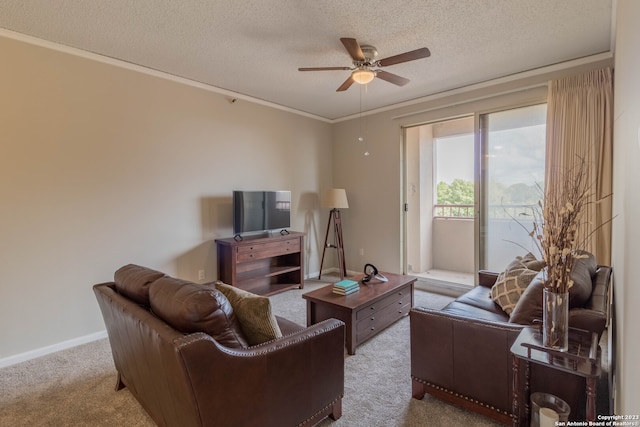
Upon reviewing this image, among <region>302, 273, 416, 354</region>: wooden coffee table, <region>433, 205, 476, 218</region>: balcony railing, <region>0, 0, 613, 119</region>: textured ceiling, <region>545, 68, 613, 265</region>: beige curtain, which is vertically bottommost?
<region>302, 273, 416, 354</region>: wooden coffee table

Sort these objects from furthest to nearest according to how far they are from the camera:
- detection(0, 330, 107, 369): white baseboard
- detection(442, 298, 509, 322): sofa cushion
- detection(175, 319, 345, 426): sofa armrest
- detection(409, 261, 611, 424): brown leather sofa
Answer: detection(0, 330, 107, 369): white baseboard → detection(442, 298, 509, 322): sofa cushion → detection(409, 261, 611, 424): brown leather sofa → detection(175, 319, 345, 426): sofa armrest

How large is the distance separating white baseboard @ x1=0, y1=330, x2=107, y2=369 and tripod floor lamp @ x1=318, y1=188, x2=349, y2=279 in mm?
3039

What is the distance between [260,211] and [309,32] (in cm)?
224

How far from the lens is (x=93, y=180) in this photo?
2928mm

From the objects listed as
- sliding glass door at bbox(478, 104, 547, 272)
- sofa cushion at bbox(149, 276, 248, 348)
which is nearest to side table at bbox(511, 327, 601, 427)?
sofa cushion at bbox(149, 276, 248, 348)

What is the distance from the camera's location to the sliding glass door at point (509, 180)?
3.52 meters

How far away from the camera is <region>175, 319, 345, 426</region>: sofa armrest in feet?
3.79

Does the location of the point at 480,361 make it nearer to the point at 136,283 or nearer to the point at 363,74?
the point at 136,283

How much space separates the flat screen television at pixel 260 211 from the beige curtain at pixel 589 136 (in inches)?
125

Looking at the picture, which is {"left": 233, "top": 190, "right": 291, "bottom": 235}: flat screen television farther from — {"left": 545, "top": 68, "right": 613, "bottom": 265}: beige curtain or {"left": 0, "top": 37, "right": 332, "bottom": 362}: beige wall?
{"left": 545, "top": 68, "right": 613, "bottom": 265}: beige curtain

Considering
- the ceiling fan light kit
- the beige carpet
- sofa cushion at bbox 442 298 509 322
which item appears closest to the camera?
the beige carpet

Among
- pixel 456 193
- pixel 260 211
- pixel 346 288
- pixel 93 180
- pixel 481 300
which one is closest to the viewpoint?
pixel 481 300

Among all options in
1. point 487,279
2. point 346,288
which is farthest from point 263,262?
point 487,279

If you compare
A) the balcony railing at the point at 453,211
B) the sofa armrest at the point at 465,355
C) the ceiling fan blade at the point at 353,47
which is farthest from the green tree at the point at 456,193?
the sofa armrest at the point at 465,355
